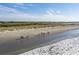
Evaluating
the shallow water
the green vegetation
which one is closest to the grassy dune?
the green vegetation

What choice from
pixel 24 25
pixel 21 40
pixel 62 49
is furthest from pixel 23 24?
pixel 62 49

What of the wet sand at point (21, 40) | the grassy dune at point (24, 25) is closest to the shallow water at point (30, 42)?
the wet sand at point (21, 40)

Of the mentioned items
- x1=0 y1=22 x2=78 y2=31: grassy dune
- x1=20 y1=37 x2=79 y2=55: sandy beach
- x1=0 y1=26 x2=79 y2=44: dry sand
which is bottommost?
x1=20 y1=37 x2=79 y2=55: sandy beach

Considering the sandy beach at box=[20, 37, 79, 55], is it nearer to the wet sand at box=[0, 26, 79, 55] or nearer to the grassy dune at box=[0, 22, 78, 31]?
the wet sand at box=[0, 26, 79, 55]

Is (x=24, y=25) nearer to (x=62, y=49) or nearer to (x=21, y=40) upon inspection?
(x=21, y=40)

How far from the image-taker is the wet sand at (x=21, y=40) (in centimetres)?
226

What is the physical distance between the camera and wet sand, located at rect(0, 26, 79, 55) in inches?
88.9

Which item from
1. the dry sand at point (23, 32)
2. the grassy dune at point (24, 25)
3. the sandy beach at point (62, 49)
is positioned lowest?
the sandy beach at point (62, 49)

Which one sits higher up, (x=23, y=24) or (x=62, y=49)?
(x=23, y=24)

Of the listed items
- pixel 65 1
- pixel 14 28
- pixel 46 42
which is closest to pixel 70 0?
pixel 65 1

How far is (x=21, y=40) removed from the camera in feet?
7.48

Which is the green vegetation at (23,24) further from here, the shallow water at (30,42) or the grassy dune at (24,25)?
the shallow water at (30,42)

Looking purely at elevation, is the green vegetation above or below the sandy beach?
above
